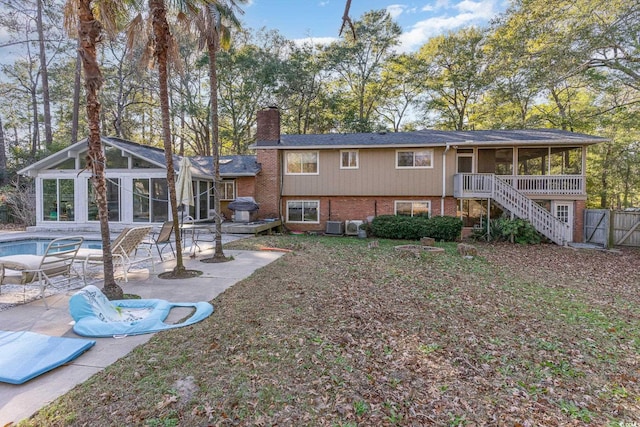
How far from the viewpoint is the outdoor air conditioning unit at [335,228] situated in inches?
603

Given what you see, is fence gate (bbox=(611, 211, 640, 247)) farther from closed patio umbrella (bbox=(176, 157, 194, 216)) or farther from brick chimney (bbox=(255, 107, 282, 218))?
closed patio umbrella (bbox=(176, 157, 194, 216))

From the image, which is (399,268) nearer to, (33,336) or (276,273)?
(276,273)

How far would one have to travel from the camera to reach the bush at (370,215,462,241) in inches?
536

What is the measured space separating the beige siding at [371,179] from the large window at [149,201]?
18.1ft

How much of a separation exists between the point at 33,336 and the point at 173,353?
1591mm

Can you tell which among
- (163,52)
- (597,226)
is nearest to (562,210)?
(597,226)

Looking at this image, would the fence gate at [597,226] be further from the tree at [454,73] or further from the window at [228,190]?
the window at [228,190]

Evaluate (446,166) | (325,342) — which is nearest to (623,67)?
(446,166)

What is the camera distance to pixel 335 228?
1534 centimetres

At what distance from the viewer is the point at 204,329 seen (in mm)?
4141

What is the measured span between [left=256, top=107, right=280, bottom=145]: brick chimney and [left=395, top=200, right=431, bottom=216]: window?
6.76 metres

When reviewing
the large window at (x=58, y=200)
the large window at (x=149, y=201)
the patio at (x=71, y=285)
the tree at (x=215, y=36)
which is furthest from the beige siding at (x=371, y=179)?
the large window at (x=58, y=200)

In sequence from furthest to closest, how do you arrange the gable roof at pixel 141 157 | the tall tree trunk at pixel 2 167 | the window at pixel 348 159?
the tall tree trunk at pixel 2 167
the window at pixel 348 159
the gable roof at pixel 141 157

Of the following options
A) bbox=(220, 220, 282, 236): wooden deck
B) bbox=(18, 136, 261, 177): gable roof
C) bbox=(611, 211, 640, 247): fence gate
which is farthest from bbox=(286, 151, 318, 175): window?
bbox=(611, 211, 640, 247): fence gate
